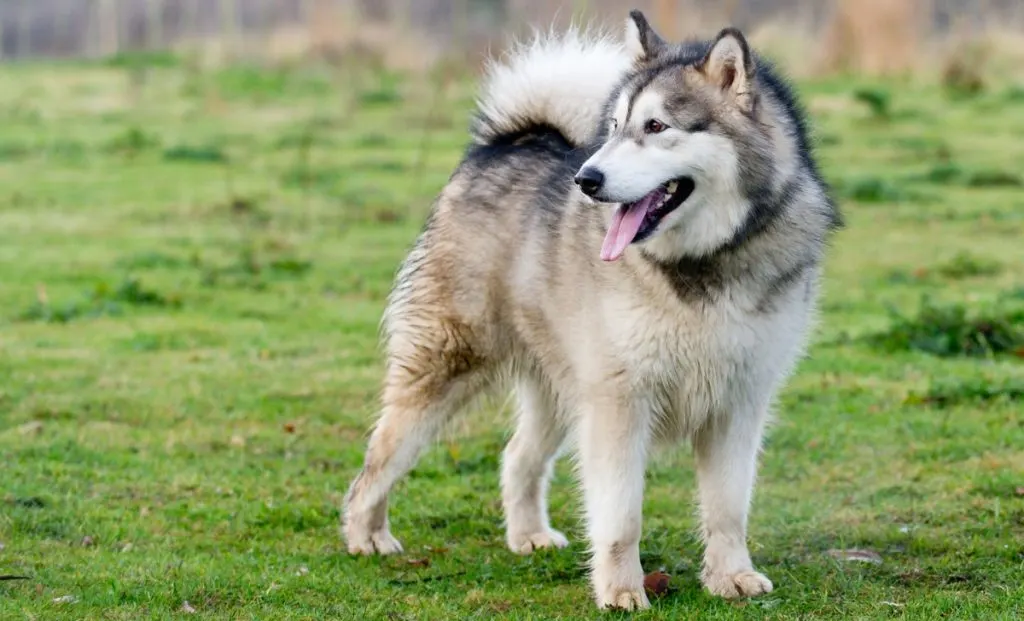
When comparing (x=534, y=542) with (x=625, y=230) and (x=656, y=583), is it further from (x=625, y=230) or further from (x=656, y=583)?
(x=625, y=230)

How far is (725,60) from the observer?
463 cm

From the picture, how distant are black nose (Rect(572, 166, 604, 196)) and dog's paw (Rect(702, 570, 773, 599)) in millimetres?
1443

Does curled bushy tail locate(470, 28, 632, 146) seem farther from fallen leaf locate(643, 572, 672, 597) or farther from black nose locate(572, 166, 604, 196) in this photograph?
→ fallen leaf locate(643, 572, 672, 597)

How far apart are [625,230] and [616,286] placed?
301mm

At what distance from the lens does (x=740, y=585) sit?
16.4 feet

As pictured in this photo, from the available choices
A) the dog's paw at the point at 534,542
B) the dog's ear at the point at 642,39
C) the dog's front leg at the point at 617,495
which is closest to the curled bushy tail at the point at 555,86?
the dog's ear at the point at 642,39

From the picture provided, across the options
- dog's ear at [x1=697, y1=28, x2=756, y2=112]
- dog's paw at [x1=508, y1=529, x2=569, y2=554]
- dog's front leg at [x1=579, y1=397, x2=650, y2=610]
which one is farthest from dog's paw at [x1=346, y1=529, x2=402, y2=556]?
dog's ear at [x1=697, y1=28, x2=756, y2=112]

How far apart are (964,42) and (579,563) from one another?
17544 mm

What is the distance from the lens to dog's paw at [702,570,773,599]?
16.4 feet

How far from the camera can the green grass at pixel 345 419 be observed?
508 cm

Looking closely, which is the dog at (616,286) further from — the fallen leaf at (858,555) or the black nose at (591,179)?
the fallen leaf at (858,555)

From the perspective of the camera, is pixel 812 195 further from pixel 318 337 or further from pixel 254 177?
pixel 254 177

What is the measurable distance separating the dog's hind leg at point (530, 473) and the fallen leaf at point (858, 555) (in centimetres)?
107

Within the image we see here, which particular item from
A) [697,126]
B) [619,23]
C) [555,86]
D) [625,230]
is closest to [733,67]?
[697,126]
